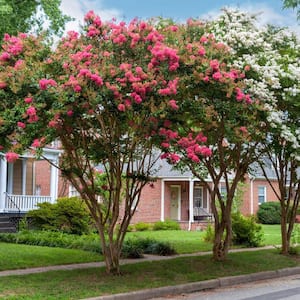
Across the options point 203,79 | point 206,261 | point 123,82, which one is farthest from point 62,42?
point 206,261

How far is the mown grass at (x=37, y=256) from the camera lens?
1326 centimetres

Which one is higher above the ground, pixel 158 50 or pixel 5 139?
pixel 158 50

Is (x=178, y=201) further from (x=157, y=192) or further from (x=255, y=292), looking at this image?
(x=255, y=292)

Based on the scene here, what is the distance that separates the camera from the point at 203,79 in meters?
10.4

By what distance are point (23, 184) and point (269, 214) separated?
17.7m

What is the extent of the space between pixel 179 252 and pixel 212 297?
6469mm

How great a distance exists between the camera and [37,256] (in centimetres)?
1469

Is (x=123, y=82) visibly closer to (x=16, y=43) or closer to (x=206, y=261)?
(x=16, y=43)

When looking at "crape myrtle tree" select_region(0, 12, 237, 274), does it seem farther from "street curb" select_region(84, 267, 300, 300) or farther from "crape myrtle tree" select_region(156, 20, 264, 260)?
"street curb" select_region(84, 267, 300, 300)

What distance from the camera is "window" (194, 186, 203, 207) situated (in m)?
37.2

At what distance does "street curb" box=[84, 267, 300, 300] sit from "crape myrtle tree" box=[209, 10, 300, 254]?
307cm

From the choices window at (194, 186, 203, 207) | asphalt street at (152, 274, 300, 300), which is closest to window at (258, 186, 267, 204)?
window at (194, 186, 203, 207)

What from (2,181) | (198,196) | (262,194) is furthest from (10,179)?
(262,194)

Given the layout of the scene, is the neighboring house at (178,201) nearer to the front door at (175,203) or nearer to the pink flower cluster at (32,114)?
the front door at (175,203)
